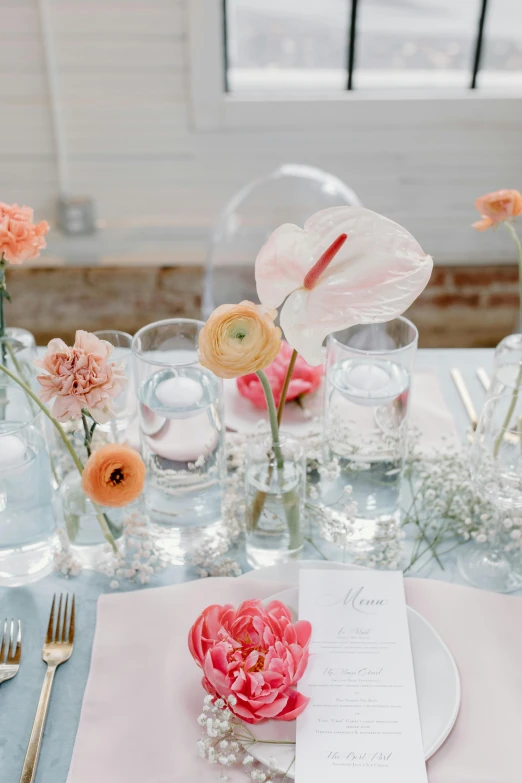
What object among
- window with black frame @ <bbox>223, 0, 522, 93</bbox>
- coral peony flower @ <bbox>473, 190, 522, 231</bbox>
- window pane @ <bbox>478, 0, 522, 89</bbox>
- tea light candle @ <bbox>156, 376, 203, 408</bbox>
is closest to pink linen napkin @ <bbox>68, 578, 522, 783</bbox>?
tea light candle @ <bbox>156, 376, 203, 408</bbox>

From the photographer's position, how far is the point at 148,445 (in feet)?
3.01

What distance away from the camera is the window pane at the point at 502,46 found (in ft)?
7.51

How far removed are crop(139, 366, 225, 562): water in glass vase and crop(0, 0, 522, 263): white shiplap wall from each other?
5.12 feet

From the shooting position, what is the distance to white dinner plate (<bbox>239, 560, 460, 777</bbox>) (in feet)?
2.29

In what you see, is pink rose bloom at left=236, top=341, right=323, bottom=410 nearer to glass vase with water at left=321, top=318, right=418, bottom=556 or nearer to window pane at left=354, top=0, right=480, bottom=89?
glass vase with water at left=321, top=318, right=418, bottom=556

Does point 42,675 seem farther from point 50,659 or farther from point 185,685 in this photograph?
point 185,685

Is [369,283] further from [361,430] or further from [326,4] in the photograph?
[326,4]

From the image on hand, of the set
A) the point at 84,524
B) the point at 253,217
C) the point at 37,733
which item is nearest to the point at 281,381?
the point at 84,524

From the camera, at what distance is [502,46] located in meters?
2.33

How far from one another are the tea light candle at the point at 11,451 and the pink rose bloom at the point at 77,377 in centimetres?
12

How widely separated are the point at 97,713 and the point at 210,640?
13 cm

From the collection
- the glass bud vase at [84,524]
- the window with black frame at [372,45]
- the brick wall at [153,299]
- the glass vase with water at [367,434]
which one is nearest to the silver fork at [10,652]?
the glass bud vase at [84,524]

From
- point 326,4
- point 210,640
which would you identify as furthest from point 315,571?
point 326,4

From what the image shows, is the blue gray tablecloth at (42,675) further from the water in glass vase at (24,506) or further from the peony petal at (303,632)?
the peony petal at (303,632)
